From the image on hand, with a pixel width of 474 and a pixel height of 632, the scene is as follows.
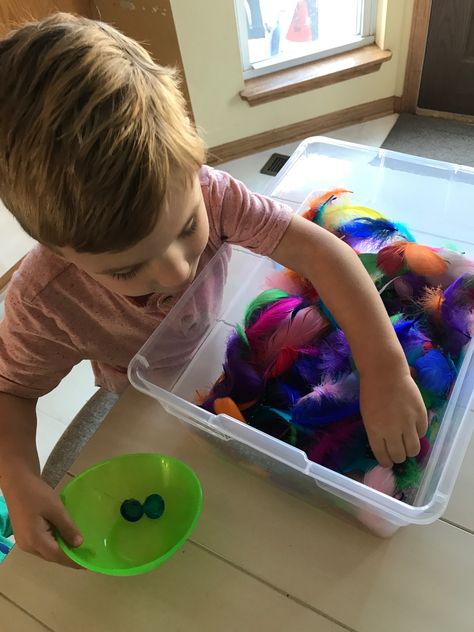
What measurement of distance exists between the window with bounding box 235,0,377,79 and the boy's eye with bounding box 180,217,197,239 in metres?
1.12

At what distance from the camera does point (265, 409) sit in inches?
24.1

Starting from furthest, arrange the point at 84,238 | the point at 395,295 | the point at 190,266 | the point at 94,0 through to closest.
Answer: the point at 94,0 → the point at 395,295 → the point at 190,266 → the point at 84,238

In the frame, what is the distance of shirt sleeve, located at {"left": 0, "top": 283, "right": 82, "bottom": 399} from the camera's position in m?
0.64

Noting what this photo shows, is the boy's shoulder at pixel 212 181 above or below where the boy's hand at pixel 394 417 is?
above

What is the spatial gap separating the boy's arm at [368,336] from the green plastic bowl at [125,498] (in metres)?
0.20

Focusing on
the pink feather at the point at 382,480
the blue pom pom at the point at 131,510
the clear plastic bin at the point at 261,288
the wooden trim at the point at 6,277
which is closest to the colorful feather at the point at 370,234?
the clear plastic bin at the point at 261,288

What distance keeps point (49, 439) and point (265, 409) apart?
2.53ft

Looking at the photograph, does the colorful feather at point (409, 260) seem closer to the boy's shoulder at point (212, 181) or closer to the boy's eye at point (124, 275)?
the boy's shoulder at point (212, 181)

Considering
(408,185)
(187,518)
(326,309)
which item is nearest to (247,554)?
(187,518)

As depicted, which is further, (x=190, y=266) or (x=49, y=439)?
(x=49, y=439)

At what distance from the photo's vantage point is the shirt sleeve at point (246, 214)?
25.5 inches

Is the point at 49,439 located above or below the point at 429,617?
below

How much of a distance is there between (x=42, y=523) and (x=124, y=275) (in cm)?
27

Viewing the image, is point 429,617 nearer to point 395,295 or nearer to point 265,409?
point 265,409
